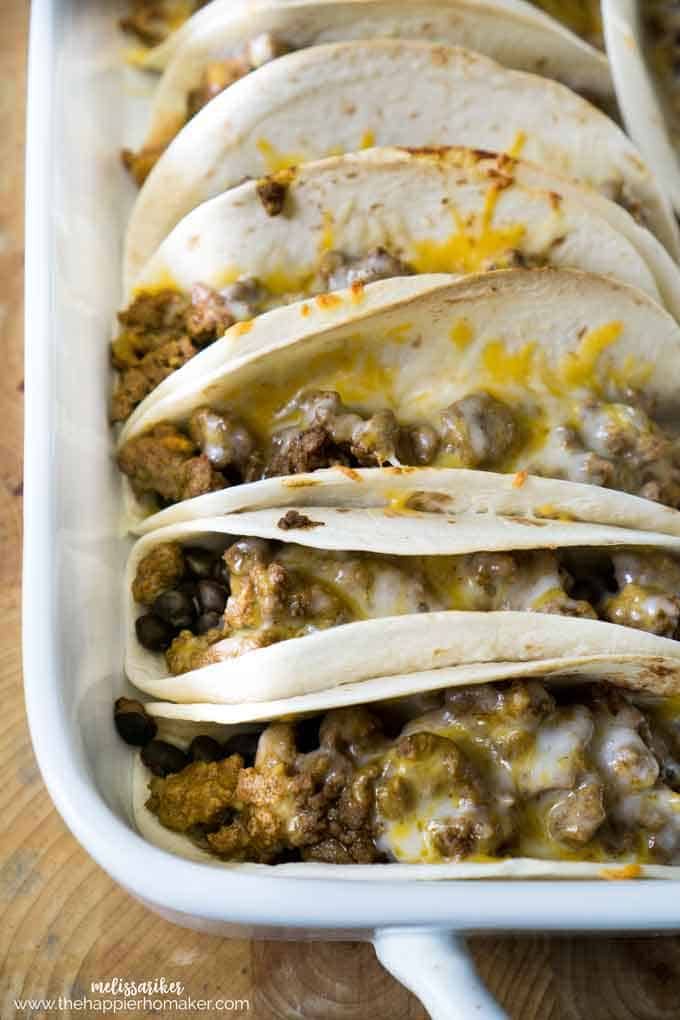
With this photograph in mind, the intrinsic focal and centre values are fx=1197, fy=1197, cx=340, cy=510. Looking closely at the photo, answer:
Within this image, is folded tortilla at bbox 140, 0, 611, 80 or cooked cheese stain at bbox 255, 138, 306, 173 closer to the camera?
cooked cheese stain at bbox 255, 138, 306, 173

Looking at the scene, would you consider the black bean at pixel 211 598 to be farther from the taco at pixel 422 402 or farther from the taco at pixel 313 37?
the taco at pixel 313 37

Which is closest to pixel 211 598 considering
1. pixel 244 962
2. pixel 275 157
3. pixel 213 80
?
pixel 244 962

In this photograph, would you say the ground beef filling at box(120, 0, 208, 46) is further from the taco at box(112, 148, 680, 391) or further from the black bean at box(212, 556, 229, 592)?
the black bean at box(212, 556, 229, 592)

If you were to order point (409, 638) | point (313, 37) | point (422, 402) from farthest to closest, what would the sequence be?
point (313, 37) < point (422, 402) < point (409, 638)

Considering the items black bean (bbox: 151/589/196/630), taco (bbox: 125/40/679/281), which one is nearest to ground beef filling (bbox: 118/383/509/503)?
black bean (bbox: 151/589/196/630)

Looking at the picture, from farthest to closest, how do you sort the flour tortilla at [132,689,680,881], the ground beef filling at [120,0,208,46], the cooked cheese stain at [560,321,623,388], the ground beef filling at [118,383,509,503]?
1. the ground beef filling at [120,0,208,46]
2. the cooked cheese stain at [560,321,623,388]
3. the ground beef filling at [118,383,509,503]
4. the flour tortilla at [132,689,680,881]

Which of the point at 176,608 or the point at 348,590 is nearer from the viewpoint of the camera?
the point at 348,590

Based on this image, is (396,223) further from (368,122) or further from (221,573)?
(221,573)

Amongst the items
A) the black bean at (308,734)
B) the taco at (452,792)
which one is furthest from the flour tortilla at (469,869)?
the black bean at (308,734)
